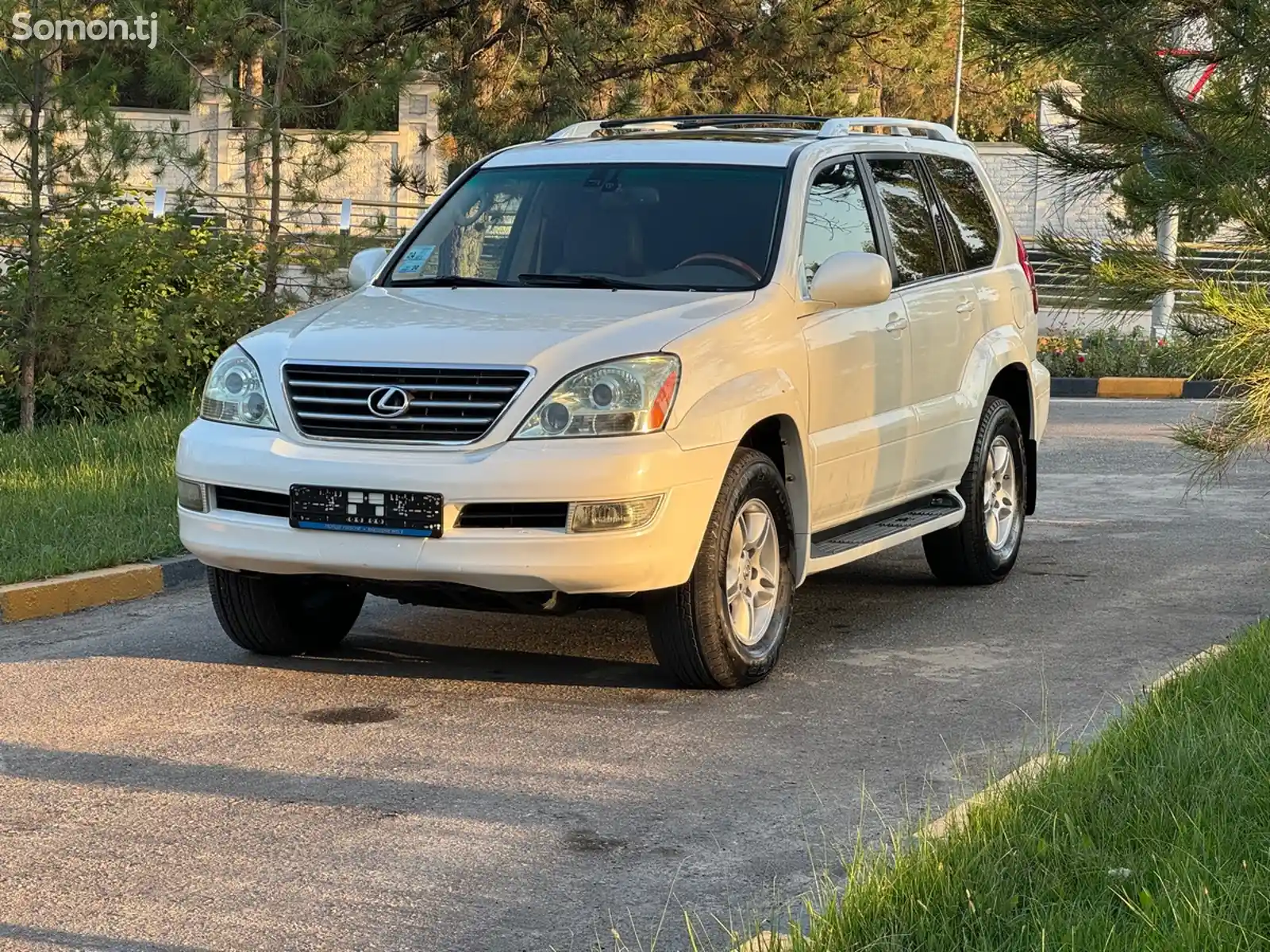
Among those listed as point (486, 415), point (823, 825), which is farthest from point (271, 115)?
point (823, 825)

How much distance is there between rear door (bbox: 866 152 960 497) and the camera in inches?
325

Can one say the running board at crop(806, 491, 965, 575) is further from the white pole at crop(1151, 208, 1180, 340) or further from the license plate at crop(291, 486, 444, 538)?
the license plate at crop(291, 486, 444, 538)

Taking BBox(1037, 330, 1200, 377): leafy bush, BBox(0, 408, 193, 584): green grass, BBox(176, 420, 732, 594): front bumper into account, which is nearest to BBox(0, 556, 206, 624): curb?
BBox(0, 408, 193, 584): green grass

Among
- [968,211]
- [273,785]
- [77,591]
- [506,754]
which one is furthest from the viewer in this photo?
[968,211]

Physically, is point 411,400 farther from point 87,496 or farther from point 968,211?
point 87,496

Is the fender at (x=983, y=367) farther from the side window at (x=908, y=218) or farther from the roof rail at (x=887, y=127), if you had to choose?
the roof rail at (x=887, y=127)

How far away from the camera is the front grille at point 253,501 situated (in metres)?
6.68

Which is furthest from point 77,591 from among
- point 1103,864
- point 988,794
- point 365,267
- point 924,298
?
point 1103,864

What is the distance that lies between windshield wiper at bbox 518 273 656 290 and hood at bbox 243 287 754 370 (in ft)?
0.23

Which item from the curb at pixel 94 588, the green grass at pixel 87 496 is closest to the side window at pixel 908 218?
the curb at pixel 94 588

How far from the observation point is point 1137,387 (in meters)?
19.9

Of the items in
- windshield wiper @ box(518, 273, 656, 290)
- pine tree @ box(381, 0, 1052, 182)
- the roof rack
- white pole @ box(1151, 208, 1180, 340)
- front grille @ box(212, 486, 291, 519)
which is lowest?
front grille @ box(212, 486, 291, 519)

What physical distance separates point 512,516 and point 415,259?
6.65 ft

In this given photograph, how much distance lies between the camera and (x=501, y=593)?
6586mm
